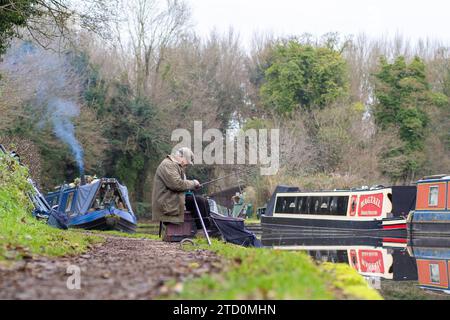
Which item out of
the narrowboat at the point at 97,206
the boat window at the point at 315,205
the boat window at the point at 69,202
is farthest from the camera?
the boat window at the point at 315,205

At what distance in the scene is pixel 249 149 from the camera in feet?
126

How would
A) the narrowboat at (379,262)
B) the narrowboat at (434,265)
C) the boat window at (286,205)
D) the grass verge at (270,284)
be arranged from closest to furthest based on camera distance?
the grass verge at (270,284), the narrowboat at (434,265), the narrowboat at (379,262), the boat window at (286,205)

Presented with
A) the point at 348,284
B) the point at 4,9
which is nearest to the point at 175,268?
the point at 348,284

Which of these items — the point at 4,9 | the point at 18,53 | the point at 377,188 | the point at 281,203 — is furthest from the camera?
the point at 281,203

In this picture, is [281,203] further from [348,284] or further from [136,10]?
[348,284]

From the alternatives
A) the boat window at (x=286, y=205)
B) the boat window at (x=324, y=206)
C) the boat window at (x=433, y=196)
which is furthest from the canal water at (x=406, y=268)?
the boat window at (x=286, y=205)

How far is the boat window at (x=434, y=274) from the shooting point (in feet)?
35.6

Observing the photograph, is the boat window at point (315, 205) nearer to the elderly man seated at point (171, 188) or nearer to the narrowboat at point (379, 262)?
the narrowboat at point (379, 262)

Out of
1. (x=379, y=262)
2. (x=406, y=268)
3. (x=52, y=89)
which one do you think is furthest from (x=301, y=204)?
(x=406, y=268)

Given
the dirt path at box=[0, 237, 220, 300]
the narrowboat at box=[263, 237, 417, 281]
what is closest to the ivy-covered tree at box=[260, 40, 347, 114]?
the narrowboat at box=[263, 237, 417, 281]

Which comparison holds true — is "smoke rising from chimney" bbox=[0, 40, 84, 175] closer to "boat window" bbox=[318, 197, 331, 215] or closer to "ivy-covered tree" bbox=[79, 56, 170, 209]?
"ivy-covered tree" bbox=[79, 56, 170, 209]

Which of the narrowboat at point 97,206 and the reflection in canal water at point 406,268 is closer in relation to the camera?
Result: the reflection in canal water at point 406,268
